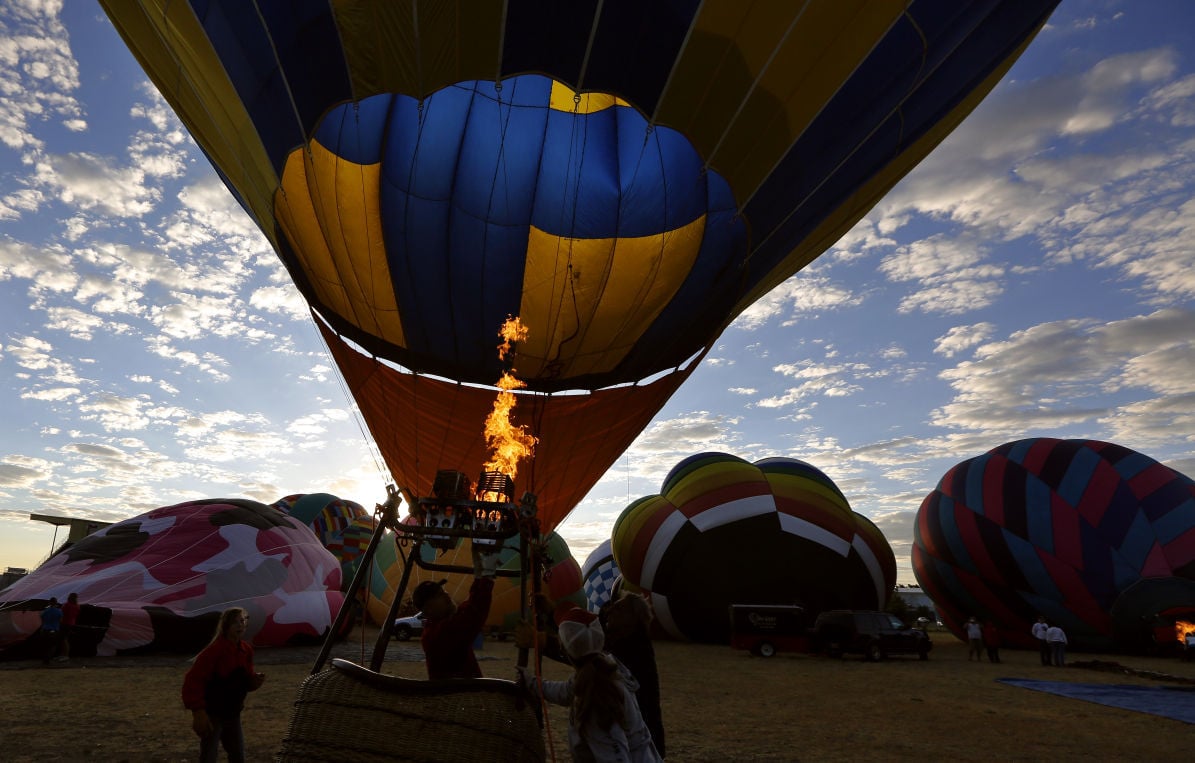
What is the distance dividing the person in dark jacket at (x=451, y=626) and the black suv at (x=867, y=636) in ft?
47.4

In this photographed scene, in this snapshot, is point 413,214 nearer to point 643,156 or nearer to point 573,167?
point 573,167

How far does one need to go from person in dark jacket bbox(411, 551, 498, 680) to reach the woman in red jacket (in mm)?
1156

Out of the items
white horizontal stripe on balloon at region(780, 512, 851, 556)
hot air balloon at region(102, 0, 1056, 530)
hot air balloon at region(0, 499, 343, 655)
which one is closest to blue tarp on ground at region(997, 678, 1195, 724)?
white horizontal stripe on balloon at region(780, 512, 851, 556)

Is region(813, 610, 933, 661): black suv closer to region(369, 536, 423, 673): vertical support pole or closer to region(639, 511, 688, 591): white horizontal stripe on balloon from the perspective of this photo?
region(639, 511, 688, 591): white horizontal stripe on balloon

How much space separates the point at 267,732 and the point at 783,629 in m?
12.4

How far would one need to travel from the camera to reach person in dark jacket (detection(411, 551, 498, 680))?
10.7 ft

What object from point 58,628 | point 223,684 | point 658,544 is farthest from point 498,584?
point 223,684

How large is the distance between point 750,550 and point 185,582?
11.7 m

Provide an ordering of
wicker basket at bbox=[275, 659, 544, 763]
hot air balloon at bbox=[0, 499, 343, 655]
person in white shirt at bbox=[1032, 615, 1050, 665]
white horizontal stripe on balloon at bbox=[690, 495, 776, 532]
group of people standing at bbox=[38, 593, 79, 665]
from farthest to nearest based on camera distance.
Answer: white horizontal stripe on balloon at bbox=[690, 495, 776, 532], person in white shirt at bbox=[1032, 615, 1050, 665], hot air balloon at bbox=[0, 499, 343, 655], group of people standing at bbox=[38, 593, 79, 665], wicker basket at bbox=[275, 659, 544, 763]

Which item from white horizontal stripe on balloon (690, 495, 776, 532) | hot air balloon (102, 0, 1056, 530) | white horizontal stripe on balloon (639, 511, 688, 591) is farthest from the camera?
white horizontal stripe on balloon (639, 511, 688, 591)

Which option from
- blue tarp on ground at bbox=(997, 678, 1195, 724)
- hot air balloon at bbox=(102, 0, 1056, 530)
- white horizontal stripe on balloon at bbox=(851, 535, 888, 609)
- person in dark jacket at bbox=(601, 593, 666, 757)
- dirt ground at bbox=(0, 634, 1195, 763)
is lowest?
dirt ground at bbox=(0, 634, 1195, 763)

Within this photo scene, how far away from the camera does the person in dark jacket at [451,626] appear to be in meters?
3.26

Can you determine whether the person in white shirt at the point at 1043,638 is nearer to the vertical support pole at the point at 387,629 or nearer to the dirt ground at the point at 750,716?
the dirt ground at the point at 750,716

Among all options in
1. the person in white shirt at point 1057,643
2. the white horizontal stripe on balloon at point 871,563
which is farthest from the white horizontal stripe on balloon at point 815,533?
the person in white shirt at point 1057,643
